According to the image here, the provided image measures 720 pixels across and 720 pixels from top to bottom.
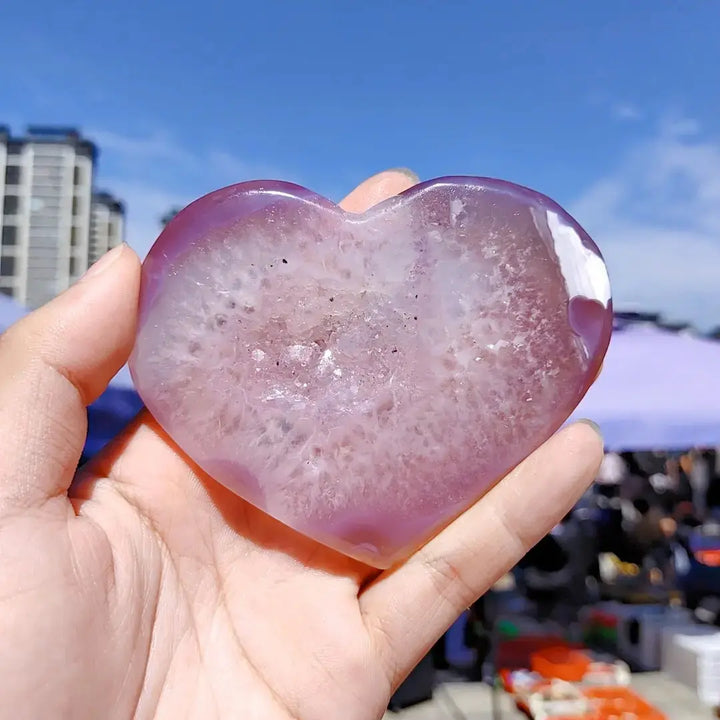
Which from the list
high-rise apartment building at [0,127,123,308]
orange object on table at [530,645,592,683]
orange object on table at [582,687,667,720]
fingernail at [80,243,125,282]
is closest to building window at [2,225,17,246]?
high-rise apartment building at [0,127,123,308]

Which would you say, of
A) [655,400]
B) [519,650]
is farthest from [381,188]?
[519,650]

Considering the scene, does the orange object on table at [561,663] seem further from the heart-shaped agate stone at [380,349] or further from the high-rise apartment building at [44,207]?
the high-rise apartment building at [44,207]

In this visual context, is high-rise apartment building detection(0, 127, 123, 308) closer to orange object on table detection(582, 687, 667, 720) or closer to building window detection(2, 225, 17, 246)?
building window detection(2, 225, 17, 246)

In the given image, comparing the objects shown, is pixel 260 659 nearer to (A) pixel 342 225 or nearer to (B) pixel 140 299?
(B) pixel 140 299

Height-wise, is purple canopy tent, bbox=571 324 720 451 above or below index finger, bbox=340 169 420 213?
below

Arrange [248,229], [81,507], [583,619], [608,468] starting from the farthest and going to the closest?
[608,468]
[583,619]
[248,229]
[81,507]

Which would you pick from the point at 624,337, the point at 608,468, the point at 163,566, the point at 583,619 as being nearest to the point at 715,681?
the point at 583,619

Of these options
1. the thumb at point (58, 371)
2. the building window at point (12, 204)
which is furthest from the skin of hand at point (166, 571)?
the building window at point (12, 204)
